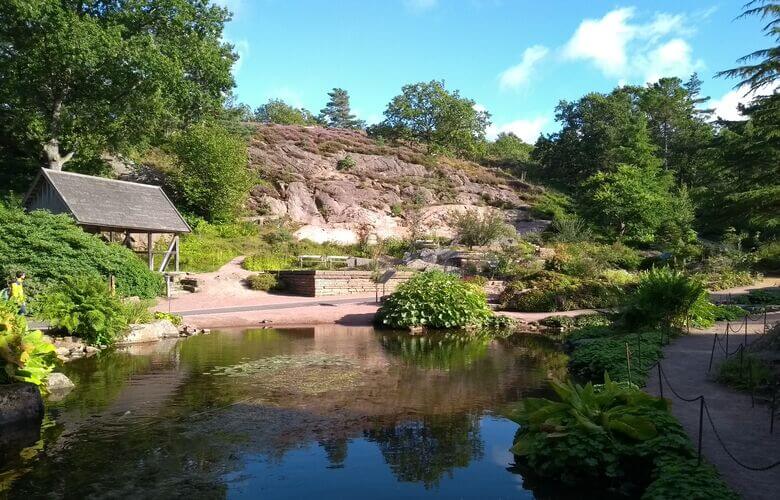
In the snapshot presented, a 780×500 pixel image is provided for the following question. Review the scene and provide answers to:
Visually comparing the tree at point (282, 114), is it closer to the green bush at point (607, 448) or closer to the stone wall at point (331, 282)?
the stone wall at point (331, 282)

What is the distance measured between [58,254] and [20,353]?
975 centimetres

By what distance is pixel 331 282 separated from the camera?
22375 millimetres

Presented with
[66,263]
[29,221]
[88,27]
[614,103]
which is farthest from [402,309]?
[614,103]

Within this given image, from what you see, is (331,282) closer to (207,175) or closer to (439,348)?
(439,348)

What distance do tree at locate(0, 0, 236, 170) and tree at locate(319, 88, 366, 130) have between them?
56495mm

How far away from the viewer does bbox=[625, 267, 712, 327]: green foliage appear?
12.0 metres

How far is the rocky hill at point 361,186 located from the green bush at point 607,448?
2902 centimetres

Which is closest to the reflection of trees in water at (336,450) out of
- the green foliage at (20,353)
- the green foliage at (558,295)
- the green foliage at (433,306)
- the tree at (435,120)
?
the green foliage at (20,353)

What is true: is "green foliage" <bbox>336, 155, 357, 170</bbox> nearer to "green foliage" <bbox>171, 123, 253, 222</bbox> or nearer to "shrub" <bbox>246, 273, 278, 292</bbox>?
"green foliage" <bbox>171, 123, 253, 222</bbox>

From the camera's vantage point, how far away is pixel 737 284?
22328 millimetres

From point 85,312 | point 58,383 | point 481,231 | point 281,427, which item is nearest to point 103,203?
point 85,312

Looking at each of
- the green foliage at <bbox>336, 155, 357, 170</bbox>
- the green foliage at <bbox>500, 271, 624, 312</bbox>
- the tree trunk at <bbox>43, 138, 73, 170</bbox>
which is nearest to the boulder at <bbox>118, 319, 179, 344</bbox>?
the green foliage at <bbox>500, 271, 624, 312</bbox>

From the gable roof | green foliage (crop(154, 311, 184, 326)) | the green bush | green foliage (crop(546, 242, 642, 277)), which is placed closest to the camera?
the green bush

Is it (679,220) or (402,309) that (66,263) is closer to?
(402,309)
